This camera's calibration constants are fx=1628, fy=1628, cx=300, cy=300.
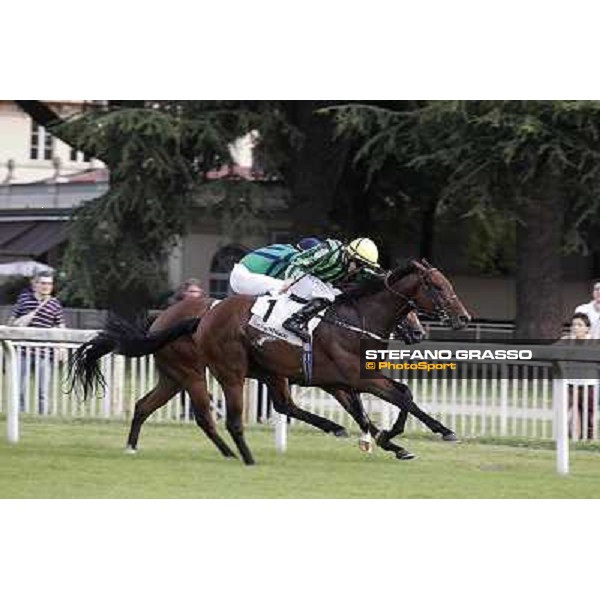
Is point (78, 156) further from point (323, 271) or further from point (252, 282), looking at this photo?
point (323, 271)

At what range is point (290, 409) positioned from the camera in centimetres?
932

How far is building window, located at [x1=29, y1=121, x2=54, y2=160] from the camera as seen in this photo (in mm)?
9359

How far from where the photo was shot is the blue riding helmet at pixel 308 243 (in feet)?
28.8

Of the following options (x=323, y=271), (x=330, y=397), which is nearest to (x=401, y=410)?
(x=323, y=271)

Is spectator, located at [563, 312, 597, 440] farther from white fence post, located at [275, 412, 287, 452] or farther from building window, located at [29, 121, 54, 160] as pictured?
building window, located at [29, 121, 54, 160]

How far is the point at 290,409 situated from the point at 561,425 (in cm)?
154

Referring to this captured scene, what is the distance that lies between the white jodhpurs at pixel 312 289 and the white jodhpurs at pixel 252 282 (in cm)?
10

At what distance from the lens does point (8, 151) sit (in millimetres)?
9289

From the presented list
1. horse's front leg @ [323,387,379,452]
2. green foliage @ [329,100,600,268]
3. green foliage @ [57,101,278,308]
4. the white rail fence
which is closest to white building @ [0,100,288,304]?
green foliage @ [57,101,278,308]

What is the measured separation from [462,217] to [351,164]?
1.76 meters

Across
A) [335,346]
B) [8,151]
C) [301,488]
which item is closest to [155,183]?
[8,151]

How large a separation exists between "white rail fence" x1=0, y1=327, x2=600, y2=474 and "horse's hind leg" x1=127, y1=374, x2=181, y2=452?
0.37m

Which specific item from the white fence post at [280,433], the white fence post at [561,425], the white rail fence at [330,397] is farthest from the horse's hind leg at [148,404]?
the white fence post at [561,425]
